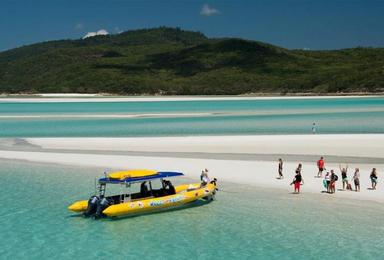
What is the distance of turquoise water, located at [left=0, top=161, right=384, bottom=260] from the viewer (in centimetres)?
1534

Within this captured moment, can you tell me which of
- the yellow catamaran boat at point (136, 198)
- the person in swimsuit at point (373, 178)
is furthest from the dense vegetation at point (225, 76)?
the yellow catamaran boat at point (136, 198)

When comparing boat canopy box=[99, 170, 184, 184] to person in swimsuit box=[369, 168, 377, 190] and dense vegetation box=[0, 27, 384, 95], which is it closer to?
person in swimsuit box=[369, 168, 377, 190]

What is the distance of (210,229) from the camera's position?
1762cm

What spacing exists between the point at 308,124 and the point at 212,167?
2428 cm

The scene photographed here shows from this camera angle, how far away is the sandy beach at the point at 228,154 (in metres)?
25.6

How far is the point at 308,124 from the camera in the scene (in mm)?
50406

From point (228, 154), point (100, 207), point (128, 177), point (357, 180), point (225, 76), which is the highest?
point (225, 76)

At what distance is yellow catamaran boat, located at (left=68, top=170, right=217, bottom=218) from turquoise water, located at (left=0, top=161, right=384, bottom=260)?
1.12 feet

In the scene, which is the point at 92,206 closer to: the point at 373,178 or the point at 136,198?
the point at 136,198

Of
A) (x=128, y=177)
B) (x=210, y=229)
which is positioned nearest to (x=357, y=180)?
(x=210, y=229)

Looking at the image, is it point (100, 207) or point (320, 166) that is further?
point (320, 166)

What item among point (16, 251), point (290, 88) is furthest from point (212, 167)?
point (290, 88)

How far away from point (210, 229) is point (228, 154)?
14.8 m

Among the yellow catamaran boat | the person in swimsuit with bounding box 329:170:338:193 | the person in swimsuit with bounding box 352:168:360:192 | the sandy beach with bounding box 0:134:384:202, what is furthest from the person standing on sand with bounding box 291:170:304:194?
the yellow catamaran boat
